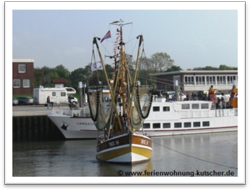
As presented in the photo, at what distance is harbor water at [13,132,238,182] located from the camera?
2336 centimetres

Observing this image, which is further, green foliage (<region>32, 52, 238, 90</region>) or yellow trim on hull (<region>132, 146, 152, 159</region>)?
green foliage (<region>32, 52, 238, 90</region>)

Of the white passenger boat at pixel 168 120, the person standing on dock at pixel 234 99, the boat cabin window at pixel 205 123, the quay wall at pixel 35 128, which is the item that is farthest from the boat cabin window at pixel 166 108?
the quay wall at pixel 35 128

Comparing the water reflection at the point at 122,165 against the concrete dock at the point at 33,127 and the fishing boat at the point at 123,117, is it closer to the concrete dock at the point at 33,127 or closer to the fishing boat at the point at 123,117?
the fishing boat at the point at 123,117

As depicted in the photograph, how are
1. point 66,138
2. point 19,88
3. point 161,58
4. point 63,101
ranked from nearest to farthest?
point 66,138, point 63,101, point 19,88, point 161,58

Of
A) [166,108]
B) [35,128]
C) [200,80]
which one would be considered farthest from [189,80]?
[35,128]

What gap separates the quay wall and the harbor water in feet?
8.25

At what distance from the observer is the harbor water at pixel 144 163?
76.6 feet

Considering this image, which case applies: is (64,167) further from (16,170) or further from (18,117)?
(18,117)

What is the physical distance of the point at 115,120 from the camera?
26.9 m

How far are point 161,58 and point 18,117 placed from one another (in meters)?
52.5

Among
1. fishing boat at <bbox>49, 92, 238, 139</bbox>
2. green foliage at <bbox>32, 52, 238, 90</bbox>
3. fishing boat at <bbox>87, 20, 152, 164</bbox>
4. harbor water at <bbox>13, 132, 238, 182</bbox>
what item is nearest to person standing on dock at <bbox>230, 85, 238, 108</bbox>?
fishing boat at <bbox>49, 92, 238, 139</bbox>

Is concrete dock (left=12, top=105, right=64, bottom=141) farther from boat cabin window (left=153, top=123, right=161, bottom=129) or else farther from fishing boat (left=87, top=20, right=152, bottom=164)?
fishing boat (left=87, top=20, right=152, bottom=164)

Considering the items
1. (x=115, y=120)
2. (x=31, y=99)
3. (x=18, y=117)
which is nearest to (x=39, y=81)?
(x=31, y=99)

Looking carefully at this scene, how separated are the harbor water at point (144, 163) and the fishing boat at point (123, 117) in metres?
0.58
